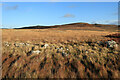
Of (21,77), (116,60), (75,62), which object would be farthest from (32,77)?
(116,60)

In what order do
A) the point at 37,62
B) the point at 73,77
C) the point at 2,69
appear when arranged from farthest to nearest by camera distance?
the point at 37,62 < the point at 2,69 < the point at 73,77

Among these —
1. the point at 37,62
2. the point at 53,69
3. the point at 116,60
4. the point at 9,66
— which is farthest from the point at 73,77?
the point at 9,66

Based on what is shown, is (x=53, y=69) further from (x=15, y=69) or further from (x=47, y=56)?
(x=15, y=69)

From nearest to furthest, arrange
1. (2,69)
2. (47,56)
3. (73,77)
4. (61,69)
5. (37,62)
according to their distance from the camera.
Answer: (73,77) → (61,69) → (2,69) → (37,62) → (47,56)

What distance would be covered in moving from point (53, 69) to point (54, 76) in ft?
2.17

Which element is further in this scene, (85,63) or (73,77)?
(85,63)

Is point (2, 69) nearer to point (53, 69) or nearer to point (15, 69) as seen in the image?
point (15, 69)

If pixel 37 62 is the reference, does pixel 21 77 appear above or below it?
below

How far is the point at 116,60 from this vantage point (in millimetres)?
6926

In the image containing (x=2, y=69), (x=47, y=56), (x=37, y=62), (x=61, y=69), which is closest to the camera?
(x=61, y=69)

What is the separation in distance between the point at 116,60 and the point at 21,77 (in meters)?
5.85

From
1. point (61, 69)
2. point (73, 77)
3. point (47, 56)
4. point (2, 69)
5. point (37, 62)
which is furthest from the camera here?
point (47, 56)

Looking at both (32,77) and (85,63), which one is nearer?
(32,77)

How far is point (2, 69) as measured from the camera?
644cm
